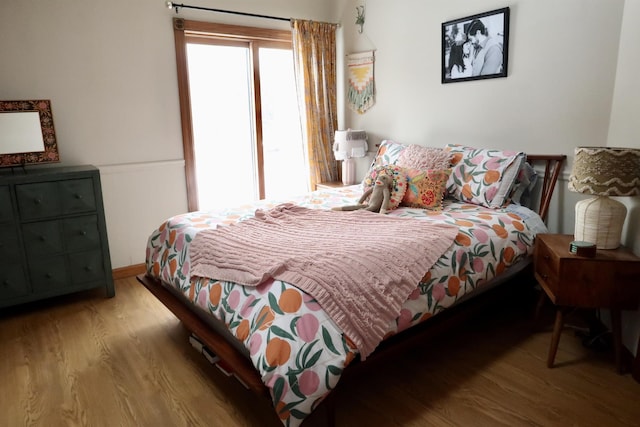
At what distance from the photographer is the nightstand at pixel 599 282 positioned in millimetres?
2049

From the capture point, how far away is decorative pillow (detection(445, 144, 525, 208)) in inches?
110

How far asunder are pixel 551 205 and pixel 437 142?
40.4 inches

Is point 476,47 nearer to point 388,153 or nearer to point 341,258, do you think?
point 388,153

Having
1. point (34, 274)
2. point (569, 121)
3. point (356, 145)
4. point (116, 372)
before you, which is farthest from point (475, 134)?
point (34, 274)

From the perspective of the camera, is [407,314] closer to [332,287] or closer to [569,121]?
[332,287]

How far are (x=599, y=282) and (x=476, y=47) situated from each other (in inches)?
73.6

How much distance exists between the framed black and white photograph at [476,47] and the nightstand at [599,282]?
4.91 feet

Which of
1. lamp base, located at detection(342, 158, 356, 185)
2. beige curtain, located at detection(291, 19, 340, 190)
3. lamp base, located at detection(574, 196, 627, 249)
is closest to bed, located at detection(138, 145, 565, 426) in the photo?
lamp base, located at detection(574, 196, 627, 249)

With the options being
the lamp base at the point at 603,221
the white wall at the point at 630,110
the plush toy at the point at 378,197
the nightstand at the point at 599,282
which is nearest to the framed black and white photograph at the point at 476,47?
the white wall at the point at 630,110

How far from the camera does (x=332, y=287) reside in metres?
1.73

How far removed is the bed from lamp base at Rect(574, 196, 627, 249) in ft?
1.26

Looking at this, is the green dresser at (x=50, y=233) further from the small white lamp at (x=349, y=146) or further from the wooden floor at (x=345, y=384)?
the small white lamp at (x=349, y=146)

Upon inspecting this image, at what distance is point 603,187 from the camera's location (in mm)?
2086

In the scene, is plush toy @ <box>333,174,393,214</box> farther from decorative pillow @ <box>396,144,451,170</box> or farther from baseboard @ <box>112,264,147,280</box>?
baseboard @ <box>112,264,147,280</box>
